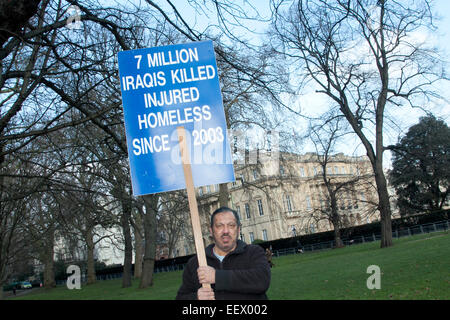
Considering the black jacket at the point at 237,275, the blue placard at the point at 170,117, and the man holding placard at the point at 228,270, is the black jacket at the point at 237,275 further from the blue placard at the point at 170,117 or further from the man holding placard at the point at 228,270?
the blue placard at the point at 170,117

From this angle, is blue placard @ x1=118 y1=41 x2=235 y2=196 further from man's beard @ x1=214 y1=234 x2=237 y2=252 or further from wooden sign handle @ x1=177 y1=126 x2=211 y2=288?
man's beard @ x1=214 y1=234 x2=237 y2=252

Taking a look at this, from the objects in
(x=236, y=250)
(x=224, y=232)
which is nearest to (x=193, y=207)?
(x=224, y=232)

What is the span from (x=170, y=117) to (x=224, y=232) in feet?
3.75

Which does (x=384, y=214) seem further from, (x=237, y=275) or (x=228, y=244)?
(x=237, y=275)

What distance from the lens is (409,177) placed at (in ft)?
164

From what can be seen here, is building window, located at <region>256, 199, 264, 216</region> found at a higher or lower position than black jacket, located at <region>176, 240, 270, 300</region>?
higher

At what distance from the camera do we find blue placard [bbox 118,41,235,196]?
158 inches

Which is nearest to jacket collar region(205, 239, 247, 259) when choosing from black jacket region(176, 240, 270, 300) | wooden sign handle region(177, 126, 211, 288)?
black jacket region(176, 240, 270, 300)

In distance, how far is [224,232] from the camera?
350cm

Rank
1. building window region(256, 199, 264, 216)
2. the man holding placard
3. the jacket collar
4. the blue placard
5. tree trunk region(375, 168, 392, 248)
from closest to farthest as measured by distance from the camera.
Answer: the man holding placard → the jacket collar → the blue placard → tree trunk region(375, 168, 392, 248) → building window region(256, 199, 264, 216)

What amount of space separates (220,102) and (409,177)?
49698 mm

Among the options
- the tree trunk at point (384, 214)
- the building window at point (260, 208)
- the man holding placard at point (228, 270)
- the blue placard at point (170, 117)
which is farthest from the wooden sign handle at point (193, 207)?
the building window at point (260, 208)

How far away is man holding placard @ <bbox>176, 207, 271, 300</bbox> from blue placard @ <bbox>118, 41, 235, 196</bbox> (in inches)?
22.4
